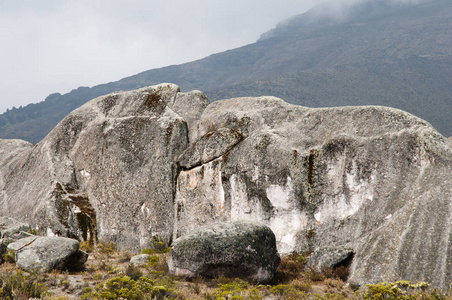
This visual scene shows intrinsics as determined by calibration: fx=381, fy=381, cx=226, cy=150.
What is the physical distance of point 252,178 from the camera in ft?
82.9

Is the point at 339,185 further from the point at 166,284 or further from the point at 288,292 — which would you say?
the point at 166,284

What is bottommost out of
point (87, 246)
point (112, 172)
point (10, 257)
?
point (87, 246)

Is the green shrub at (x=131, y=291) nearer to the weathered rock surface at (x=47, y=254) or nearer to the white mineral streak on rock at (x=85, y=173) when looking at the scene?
the weathered rock surface at (x=47, y=254)

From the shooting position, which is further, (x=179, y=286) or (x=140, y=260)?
(x=140, y=260)

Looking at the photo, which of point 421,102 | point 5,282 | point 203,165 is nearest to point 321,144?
point 203,165

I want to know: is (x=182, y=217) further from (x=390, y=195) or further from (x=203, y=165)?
(x=390, y=195)

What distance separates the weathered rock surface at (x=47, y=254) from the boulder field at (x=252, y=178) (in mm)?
7427

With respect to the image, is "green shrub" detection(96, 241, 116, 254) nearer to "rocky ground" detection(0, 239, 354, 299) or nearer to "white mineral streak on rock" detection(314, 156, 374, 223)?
"rocky ground" detection(0, 239, 354, 299)

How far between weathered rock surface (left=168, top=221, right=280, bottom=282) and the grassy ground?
510 millimetres

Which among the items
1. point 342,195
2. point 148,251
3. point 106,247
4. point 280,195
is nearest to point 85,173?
point 106,247

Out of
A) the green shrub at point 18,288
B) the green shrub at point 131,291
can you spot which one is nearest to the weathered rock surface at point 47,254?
the green shrub at point 18,288

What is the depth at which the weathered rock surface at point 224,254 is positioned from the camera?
18.3 metres

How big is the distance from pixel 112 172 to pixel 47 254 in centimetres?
1155

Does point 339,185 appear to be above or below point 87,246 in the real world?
above
